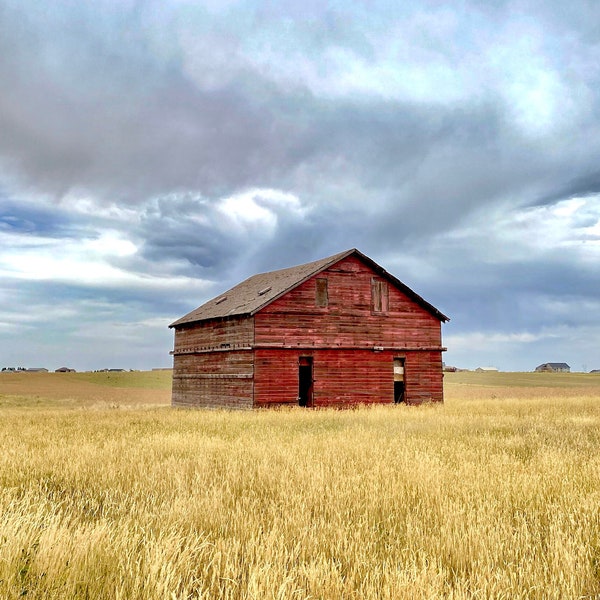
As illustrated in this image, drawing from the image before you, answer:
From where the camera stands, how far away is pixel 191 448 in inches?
468

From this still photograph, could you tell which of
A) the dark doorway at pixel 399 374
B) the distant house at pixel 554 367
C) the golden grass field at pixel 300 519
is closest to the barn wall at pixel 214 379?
the dark doorway at pixel 399 374

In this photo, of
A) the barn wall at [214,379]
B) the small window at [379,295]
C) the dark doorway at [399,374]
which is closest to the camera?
the barn wall at [214,379]

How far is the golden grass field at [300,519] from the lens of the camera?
13.1ft

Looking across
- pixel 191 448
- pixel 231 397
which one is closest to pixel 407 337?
pixel 231 397

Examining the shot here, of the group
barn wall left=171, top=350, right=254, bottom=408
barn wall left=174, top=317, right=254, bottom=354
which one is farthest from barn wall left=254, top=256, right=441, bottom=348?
barn wall left=171, top=350, right=254, bottom=408

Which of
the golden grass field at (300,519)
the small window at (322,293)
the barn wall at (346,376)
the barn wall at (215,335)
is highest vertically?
the small window at (322,293)

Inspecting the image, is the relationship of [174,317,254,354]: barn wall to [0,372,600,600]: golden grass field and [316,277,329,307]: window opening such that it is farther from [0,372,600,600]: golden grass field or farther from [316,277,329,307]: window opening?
[0,372,600,600]: golden grass field

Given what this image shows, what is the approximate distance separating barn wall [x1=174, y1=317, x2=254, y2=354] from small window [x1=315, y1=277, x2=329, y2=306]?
380 centimetres

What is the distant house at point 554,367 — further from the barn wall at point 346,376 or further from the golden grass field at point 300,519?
the golden grass field at point 300,519

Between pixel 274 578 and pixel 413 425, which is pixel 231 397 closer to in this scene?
pixel 413 425

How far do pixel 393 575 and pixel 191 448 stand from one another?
8407mm

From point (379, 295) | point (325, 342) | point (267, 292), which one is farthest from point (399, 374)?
point (267, 292)

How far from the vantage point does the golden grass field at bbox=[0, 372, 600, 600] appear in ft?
13.1

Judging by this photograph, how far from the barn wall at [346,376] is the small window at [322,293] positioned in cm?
249
